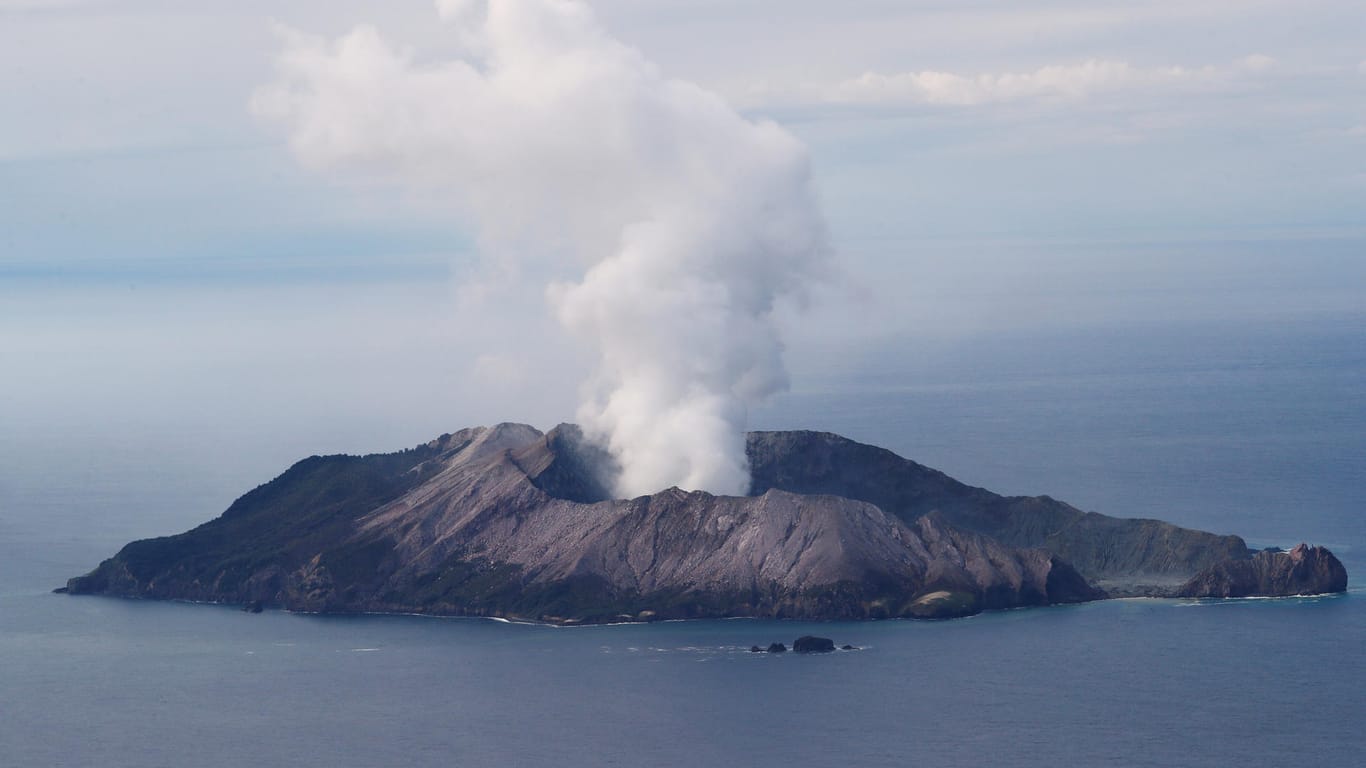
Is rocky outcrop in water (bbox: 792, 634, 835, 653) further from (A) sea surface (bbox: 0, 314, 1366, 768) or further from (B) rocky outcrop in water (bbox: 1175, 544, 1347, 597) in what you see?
(B) rocky outcrop in water (bbox: 1175, 544, 1347, 597)

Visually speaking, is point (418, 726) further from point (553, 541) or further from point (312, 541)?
point (312, 541)


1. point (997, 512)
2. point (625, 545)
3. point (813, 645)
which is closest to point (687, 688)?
point (813, 645)

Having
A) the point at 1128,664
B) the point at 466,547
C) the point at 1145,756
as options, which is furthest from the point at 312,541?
the point at 1145,756

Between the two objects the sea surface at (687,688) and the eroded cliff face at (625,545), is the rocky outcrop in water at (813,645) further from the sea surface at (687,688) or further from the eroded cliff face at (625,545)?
the eroded cliff face at (625,545)

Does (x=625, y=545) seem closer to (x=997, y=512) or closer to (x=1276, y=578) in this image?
(x=997, y=512)

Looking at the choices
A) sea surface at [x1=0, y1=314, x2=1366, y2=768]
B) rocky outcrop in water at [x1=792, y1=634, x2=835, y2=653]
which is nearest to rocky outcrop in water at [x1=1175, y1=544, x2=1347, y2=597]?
sea surface at [x1=0, y1=314, x2=1366, y2=768]

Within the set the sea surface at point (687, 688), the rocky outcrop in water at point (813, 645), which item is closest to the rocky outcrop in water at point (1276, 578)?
the sea surface at point (687, 688)
